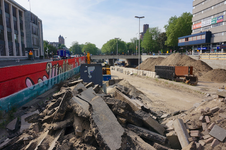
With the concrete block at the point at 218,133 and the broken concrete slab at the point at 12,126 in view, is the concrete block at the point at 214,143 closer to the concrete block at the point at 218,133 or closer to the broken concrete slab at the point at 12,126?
the concrete block at the point at 218,133

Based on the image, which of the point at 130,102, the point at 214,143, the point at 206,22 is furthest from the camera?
the point at 206,22

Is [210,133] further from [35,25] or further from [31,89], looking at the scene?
[35,25]

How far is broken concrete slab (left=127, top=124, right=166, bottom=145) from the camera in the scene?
198 inches

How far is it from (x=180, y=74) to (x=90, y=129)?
2053 cm

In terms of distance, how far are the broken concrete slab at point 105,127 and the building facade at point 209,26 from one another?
46.0 m

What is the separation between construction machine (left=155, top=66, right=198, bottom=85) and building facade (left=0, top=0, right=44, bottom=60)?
98.9ft

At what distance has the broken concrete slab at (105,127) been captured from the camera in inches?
153

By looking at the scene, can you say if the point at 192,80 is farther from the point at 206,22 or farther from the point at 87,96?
the point at 206,22

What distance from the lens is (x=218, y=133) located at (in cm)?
508

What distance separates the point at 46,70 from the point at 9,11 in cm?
3667

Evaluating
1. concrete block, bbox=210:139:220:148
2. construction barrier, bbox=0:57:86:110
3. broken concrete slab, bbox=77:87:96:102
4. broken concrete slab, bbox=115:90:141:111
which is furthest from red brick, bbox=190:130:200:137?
construction barrier, bbox=0:57:86:110

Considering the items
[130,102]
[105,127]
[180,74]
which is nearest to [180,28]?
[180,74]

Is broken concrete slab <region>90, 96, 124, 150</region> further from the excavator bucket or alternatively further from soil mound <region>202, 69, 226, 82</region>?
soil mound <region>202, 69, 226, 82</region>

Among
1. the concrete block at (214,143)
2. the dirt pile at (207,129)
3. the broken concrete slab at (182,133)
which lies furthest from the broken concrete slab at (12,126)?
the concrete block at (214,143)
